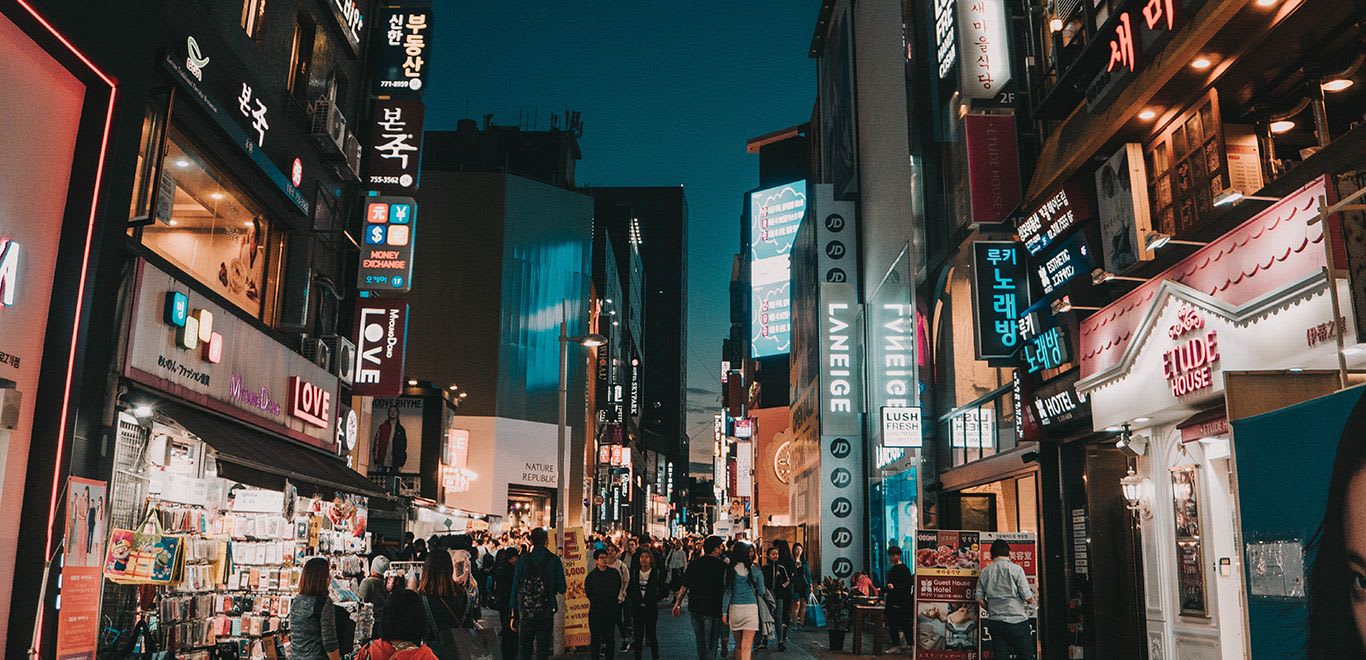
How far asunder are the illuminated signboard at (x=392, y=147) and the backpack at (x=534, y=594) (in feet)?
31.6

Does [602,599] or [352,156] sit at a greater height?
[352,156]

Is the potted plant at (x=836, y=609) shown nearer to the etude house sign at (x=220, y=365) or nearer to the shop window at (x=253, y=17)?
the etude house sign at (x=220, y=365)

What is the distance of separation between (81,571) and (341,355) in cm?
1045

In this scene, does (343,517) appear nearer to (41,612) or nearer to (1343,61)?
(41,612)

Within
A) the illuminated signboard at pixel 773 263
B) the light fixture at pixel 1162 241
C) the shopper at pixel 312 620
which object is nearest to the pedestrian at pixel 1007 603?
the light fixture at pixel 1162 241

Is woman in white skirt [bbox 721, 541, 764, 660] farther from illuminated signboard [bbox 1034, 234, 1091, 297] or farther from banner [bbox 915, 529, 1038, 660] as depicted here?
illuminated signboard [bbox 1034, 234, 1091, 297]

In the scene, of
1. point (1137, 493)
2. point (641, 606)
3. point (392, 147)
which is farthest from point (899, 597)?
point (392, 147)

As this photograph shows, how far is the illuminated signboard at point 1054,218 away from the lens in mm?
14133

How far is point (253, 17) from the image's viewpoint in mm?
15000

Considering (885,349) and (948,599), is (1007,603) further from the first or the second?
(885,349)

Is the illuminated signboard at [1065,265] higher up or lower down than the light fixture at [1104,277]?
higher up

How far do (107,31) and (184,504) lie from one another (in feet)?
17.9

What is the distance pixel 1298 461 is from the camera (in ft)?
16.0

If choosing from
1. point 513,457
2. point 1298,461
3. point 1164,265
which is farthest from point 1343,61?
point 513,457
